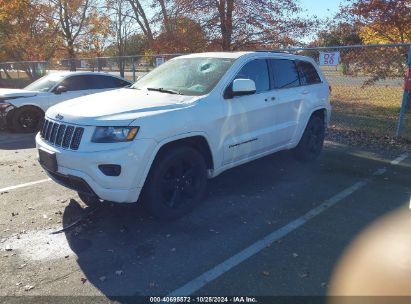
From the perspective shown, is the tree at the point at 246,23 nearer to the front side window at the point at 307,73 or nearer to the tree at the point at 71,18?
the front side window at the point at 307,73

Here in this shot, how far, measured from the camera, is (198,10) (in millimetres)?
12430

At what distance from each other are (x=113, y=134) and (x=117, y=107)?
18.0 inches

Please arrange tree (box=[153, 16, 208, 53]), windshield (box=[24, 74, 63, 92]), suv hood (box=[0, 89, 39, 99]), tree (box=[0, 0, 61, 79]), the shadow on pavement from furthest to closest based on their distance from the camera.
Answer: tree (box=[0, 0, 61, 79])
tree (box=[153, 16, 208, 53])
windshield (box=[24, 74, 63, 92])
suv hood (box=[0, 89, 39, 99])
the shadow on pavement

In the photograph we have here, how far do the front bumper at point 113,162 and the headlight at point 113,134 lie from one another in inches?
3.9

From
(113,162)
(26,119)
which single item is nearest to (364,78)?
(26,119)

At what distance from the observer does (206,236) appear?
4062 mm

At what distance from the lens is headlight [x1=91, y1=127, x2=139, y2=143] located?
384 cm

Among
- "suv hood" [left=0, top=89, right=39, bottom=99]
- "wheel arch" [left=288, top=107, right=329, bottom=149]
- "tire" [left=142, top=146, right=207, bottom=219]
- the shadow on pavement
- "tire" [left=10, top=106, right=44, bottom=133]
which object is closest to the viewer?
the shadow on pavement

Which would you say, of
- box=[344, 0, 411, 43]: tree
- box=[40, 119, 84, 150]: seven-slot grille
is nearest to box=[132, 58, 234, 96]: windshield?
box=[40, 119, 84, 150]: seven-slot grille

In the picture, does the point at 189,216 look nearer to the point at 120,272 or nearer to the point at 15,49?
the point at 120,272

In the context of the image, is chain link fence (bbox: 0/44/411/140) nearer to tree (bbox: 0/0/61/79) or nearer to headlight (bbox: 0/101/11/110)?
→ headlight (bbox: 0/101/11/110)

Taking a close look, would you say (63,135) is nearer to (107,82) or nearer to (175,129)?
(175,129)

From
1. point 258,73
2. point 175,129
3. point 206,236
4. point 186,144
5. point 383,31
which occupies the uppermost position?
point 383,31

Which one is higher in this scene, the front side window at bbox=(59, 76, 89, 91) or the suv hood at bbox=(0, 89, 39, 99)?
the front side window at bbox=(59, 76, 89, 91)
